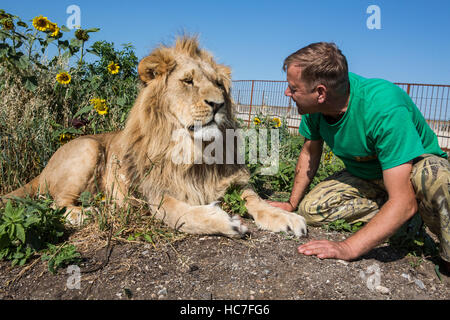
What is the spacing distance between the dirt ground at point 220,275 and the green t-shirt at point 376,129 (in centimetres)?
78

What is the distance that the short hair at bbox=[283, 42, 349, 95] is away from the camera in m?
2.69

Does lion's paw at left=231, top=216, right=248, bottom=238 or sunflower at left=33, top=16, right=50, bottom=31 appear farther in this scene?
sunflower at left=33, top=16, right=50, bottom=31

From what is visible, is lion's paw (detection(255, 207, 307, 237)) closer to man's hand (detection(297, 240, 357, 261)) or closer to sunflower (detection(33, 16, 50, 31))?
man's hand (detection(297, 240, 357, 261))

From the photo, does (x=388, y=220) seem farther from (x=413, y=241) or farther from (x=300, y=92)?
(x=300, y=92)

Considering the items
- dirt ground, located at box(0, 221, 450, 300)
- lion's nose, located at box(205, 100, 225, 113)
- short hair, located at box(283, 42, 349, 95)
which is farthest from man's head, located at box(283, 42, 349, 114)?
dirt ground, located at box(0, 221, 450, 300)

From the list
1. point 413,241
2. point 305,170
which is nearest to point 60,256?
point 305,170

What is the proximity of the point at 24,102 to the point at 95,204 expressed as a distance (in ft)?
7.82

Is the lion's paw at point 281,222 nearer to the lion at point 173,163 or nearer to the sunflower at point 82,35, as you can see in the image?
the lion at point 173,163

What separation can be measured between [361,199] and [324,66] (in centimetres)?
134

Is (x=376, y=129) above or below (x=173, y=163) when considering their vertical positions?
above

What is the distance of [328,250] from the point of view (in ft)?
8.10

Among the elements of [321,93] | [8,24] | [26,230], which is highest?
[8,24]

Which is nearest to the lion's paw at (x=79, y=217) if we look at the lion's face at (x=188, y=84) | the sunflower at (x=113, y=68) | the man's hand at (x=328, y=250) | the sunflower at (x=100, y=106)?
the lion's face at (x=188, y=84)

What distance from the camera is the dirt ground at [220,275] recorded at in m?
2.06
